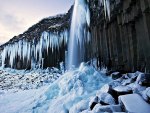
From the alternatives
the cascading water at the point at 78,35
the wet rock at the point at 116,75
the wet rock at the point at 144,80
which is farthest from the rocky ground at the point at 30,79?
the wet rock at the point at 144,80

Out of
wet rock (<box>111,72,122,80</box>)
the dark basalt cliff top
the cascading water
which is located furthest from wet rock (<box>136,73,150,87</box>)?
the dark basalt cliff top

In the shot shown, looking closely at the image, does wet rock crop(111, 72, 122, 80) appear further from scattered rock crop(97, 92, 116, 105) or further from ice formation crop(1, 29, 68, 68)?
ice formation crop(1, 29, 68, 68)

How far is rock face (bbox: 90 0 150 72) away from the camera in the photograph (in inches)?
377

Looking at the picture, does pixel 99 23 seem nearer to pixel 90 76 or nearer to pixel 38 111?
pixel 90 76

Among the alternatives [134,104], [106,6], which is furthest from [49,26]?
[134,104]

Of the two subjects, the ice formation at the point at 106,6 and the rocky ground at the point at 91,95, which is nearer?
the rocky ground at the point at 91,95

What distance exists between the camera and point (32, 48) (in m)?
29.7

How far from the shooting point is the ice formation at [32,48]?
26.0 m

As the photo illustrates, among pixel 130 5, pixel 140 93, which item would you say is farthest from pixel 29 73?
pixel 140 93

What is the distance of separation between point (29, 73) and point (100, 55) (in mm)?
15162

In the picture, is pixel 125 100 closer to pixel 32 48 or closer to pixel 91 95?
pixel 91 95

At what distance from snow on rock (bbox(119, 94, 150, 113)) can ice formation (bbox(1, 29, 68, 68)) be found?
63.0 ft

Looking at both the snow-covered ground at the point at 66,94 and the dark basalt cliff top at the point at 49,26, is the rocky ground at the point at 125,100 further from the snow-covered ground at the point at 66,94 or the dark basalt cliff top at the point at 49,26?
the dark basalt cliff top at the point at 49,26

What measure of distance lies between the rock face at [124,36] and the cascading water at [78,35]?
4.23m
